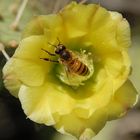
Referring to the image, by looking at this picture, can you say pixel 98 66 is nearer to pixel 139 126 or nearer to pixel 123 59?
pixel 123 59

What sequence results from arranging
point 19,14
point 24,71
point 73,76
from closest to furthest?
point 24,71 → point 73,76 → point 19,14

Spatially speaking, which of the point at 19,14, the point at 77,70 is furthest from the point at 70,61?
the point at 19,14

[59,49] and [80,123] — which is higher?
[59,49]

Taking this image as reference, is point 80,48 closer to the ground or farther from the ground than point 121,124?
farther from the ground

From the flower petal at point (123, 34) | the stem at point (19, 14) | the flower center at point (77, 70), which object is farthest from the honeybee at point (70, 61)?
the stem at point (19, 14)

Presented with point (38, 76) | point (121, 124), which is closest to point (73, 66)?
point (38, 76)

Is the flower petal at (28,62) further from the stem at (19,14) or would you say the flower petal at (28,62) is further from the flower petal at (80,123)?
the stem at (19,14)

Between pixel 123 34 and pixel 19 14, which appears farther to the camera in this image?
pixel 19 14

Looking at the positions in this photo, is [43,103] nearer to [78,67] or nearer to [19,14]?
[78,67]
